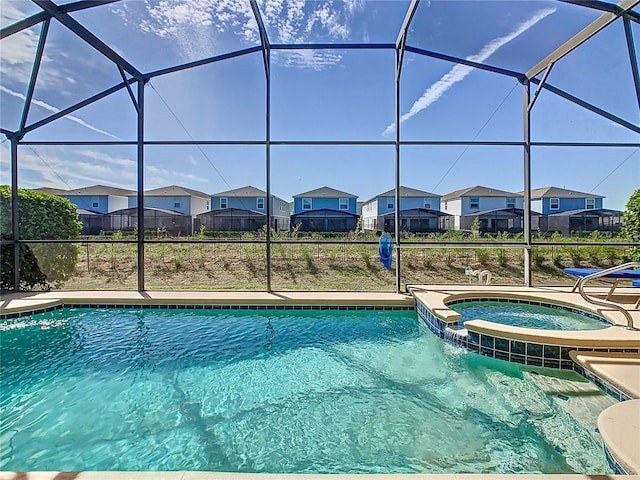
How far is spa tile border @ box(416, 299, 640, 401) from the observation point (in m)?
3.57

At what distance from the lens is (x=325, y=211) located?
720 inches

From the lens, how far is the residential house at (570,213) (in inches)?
669

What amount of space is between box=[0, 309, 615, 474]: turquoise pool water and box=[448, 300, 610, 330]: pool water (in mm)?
1257

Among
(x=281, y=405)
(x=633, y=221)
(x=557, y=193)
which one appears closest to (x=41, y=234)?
(x=281, y=405)

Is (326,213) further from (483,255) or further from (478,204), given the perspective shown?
(483,255)

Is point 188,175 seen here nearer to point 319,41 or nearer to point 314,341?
point 319,41

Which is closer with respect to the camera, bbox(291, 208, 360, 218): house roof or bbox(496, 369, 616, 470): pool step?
bbox(496, 369, 616, 470): pool step

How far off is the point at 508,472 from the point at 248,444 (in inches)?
68.4

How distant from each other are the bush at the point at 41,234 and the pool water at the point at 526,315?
762cm

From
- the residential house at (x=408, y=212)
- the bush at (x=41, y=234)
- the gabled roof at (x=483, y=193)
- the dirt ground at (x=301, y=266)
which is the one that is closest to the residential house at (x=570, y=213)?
the gabled roof at (x=483, y=193)

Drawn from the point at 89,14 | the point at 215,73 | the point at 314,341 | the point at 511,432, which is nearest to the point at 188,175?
the point at 215,73

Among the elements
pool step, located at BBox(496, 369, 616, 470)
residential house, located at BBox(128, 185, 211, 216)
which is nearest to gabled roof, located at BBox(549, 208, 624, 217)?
pool step, located at BBox(496, 369, 616, 470)

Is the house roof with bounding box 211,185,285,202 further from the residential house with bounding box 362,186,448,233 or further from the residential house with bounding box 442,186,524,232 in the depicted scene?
the residential house with bounding box 442,186,524,232

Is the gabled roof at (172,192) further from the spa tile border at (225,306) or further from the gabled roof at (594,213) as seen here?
the gabled roof at (594,213)
